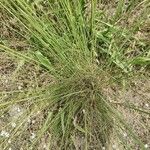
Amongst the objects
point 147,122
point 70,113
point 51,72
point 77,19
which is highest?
point 77,19

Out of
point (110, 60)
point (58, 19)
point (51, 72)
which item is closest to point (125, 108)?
point (110, 60)

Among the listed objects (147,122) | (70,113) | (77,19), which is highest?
(77,19)

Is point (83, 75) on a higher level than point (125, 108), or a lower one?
higher

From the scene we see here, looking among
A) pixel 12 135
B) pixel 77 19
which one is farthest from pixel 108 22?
pixel 12 135

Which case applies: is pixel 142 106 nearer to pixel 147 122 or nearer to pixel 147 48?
pixel 147 122

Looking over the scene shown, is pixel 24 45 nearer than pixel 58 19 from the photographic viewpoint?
No

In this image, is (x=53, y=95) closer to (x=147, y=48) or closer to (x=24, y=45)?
(x=24, y=45)
